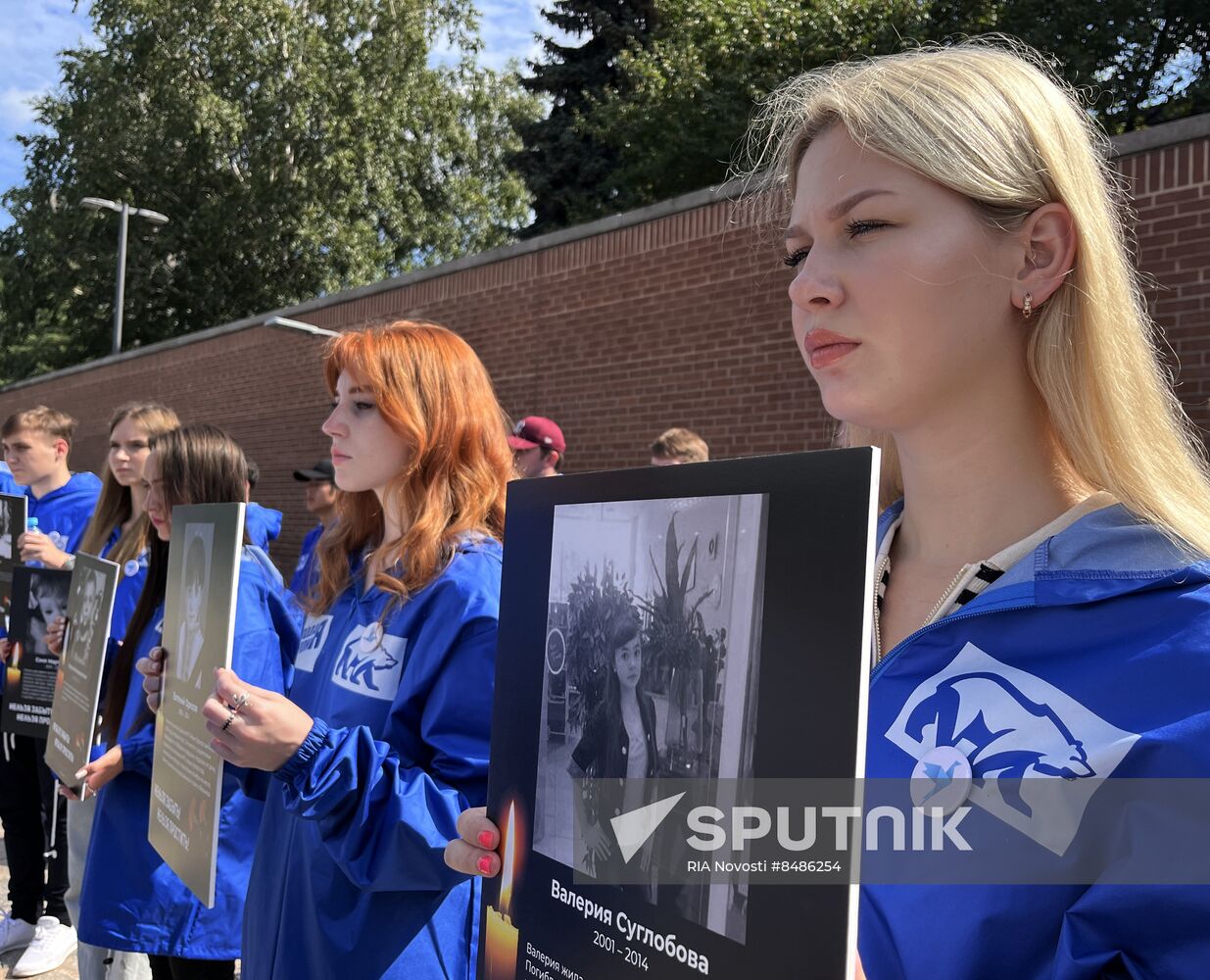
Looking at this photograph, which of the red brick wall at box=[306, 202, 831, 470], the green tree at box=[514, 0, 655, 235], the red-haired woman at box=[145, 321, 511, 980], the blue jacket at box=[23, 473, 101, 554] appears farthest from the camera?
the green tree at box=[514, 0, 655, 235]

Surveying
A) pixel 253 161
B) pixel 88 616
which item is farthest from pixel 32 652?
pixel 253 161

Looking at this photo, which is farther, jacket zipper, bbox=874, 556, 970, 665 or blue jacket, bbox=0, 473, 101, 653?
blue jacket, bbox=0, 473, 101, 653

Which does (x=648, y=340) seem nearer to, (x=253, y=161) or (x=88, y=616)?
(x=88, y=616)

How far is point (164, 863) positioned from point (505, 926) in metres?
1.97

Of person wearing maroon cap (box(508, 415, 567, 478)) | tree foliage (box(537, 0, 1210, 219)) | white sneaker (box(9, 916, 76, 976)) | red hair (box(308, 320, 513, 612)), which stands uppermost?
tree foliage (box(537, 0, 1210, 219))

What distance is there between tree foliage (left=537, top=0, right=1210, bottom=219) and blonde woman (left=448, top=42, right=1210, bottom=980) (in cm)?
1344

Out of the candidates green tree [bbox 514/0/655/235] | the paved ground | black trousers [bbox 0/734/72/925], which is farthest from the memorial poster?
green tree [bbox 514/0/655/235]

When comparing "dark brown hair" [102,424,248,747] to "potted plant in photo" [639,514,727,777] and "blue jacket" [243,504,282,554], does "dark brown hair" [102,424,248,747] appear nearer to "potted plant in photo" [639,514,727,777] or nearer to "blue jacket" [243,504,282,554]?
"blue jacket" [243,504,282,554]

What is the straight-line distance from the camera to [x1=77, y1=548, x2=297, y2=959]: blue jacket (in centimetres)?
277

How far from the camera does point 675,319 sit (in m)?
9.24

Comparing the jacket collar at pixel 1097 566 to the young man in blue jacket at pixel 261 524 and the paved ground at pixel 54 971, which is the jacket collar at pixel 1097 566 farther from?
the paved ground at pixel 54 971

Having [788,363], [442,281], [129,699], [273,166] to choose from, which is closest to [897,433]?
[129,699]

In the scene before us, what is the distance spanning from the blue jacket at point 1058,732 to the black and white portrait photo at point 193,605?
5.46 feet

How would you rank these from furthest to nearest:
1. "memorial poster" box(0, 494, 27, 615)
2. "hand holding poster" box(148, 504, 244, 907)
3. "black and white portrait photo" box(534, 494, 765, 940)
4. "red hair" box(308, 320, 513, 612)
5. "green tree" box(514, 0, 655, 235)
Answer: "green tree" box(514, 0, 655, 235) < "memorial poster" box(0, 494, 27, 615) < "red hair" box(308, 320, 513, 612) < "hand holding poster" box(148, 504, 244, 907) < "black and white portrait photo" box(534, 494, 765, 940)
